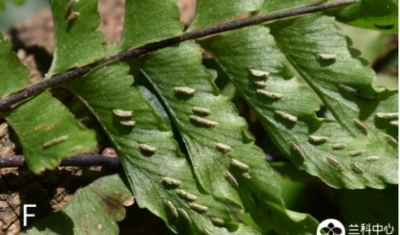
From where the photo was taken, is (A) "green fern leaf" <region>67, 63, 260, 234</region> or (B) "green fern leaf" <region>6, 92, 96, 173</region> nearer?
(B) "green fern leaf" <region>6, 92, 96, 173</region>

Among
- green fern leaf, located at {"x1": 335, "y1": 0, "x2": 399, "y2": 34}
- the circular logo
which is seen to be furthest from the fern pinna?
the circular logo

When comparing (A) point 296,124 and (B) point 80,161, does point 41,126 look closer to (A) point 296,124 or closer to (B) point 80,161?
(B) point 80,161

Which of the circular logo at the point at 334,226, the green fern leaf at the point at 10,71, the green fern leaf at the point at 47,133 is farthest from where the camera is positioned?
the circular logo at the point at 334,226

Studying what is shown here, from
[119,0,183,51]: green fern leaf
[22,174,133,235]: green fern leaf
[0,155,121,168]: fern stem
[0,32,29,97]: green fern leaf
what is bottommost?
[22,174,133,235]: green fern leaf

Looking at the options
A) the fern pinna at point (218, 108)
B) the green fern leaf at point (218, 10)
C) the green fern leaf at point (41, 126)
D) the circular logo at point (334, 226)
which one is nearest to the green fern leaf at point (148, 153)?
the fern pinna at point (218, 108)

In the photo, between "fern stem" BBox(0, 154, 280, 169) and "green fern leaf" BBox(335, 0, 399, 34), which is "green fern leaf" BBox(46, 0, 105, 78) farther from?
"green fern leaf" BBox(335, 0, 399, 34)

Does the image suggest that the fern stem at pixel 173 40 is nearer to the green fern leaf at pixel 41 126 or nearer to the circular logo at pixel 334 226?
the green fern leaf at pixel 41 126

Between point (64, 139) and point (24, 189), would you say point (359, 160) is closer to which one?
point (64, 139)
